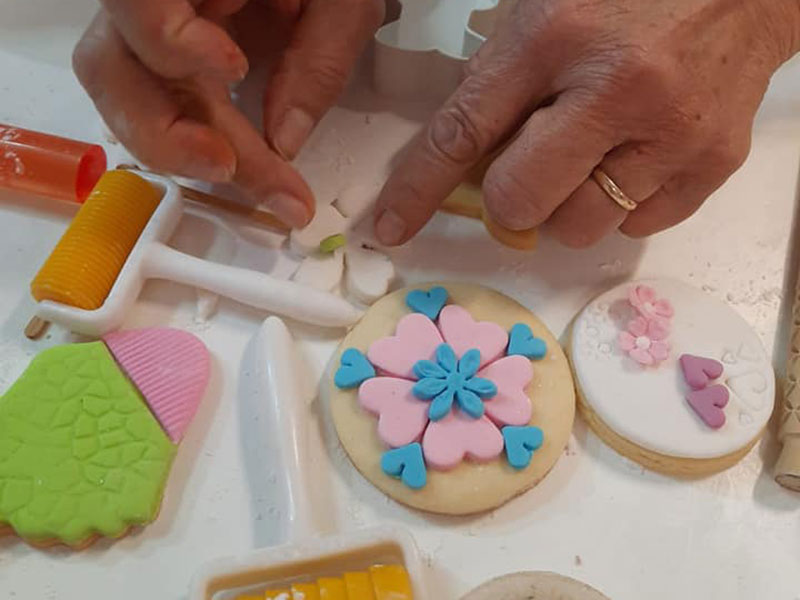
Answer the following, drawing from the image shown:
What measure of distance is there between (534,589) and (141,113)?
477 millimetres

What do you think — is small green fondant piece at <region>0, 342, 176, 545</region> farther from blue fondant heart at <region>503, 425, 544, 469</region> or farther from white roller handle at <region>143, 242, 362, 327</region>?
blue fondant heart at <region>503, 425, 544, 469</region>

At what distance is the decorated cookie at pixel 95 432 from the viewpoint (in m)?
0.68

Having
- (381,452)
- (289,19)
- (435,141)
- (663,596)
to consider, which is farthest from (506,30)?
(663,596)

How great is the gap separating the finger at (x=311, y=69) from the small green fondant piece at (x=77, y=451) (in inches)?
10.3

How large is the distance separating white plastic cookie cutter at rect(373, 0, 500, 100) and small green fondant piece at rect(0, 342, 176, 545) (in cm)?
41

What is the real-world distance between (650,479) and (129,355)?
1.42 ft

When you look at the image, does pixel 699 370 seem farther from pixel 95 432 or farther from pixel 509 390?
pixel 95 432

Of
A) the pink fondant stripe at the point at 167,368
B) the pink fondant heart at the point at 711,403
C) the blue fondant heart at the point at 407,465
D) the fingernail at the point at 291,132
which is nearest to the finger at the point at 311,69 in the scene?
the fingernail at the point at 291,132

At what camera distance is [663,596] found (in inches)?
27.4

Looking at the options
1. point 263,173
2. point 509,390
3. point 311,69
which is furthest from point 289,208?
point 509,390

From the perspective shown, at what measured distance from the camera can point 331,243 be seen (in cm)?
83

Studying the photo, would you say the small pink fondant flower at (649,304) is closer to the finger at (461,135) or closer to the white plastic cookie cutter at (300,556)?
the finger at (461,135)

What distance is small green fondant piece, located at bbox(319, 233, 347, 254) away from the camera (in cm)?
83

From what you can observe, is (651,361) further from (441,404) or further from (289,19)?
(289,19)
